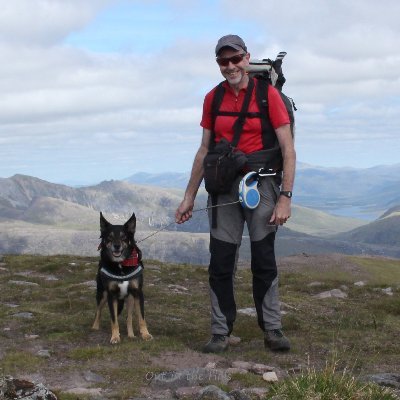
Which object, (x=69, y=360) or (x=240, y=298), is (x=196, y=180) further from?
(x=240, y=298)

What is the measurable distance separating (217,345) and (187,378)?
76.9 inches

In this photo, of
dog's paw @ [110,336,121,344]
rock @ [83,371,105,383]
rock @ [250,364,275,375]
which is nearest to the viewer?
rock @ [83,371,105,383]

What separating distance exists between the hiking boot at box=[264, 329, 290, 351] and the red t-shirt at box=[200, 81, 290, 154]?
3.08 m

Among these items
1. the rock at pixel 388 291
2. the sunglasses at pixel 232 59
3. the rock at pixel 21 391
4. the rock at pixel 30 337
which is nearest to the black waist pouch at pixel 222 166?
the sunglasses at pixel 232 59

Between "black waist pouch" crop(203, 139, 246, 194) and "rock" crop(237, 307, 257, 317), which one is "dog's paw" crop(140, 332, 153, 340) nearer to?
"black waist pouch" crop(203, 139, 246, 194)

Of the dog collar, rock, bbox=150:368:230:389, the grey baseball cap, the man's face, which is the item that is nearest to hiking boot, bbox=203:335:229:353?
rock, bbox=150:368:230:389

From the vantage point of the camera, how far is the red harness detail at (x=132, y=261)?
35.7 feet

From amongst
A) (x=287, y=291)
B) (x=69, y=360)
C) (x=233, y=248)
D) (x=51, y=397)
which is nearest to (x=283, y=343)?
(x=233, y=248)

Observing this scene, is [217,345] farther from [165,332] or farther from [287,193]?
[287,193]

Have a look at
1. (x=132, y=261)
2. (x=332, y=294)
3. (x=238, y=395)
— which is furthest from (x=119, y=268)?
(x=332, y=294)

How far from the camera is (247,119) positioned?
932cm

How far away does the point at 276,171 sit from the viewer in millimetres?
9734

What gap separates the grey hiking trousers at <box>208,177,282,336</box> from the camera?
380 inches

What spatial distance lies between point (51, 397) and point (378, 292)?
16277 mm
